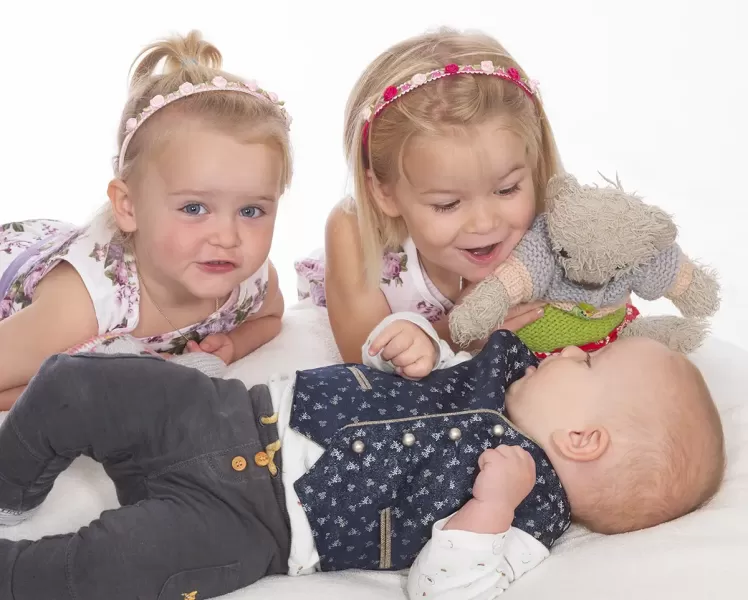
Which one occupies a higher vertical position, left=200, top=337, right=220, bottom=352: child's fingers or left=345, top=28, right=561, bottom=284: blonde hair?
left=345, top=28, right=561, bottom=284: blonde hair

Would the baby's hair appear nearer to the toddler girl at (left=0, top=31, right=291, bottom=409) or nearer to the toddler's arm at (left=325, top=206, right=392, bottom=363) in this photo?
the toddler's arm at (left=325, top=206, right=392, bottom=363)

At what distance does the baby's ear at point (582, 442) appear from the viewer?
3.91 feet

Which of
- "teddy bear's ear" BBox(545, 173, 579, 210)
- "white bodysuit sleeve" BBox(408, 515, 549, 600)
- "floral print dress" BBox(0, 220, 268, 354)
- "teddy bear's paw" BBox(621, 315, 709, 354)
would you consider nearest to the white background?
"floral print dress" BBox(0, 220, 268, 354)

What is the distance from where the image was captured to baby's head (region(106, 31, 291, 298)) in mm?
1446

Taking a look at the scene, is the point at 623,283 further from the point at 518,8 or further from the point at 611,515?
the point at 518,8

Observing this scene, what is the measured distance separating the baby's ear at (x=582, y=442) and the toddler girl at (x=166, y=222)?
1.88ft

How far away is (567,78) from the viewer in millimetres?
2758

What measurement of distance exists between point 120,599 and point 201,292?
1.83 ft

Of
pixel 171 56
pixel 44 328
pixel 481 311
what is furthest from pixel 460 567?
pixel 171 56

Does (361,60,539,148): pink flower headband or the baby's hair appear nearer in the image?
the baby's hair

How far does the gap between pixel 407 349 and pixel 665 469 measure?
383 millimetres

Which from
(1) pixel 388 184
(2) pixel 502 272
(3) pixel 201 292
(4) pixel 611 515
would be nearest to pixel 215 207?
(3) pixel 201 292

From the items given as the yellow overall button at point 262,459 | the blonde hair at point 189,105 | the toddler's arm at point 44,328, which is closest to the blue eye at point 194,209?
the blonde hair at point 189,105

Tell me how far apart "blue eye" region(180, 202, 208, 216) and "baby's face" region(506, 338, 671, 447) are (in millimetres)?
547
